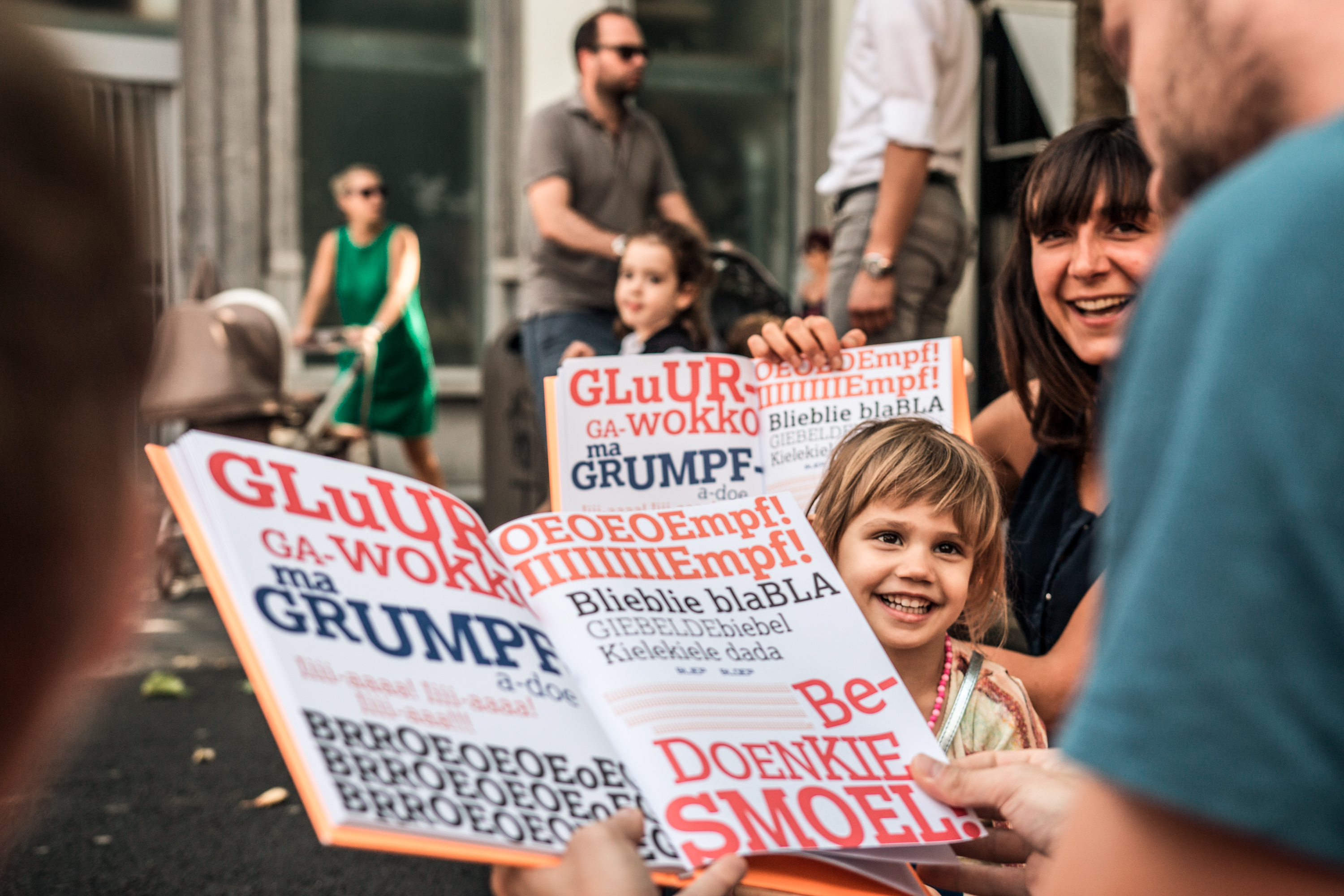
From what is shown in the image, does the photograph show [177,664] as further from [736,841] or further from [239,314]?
[736,841]

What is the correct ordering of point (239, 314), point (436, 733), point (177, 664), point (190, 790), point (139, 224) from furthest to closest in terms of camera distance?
point (239, 314) → point (177, 664) → point (190, 790) → point (436, 733) → point (139, 224)

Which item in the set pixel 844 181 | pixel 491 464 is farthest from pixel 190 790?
pixel 844 181

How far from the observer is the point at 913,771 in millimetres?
1140

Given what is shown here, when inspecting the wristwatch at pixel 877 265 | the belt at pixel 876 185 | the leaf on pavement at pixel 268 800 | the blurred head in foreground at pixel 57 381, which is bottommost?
the leaf on pavement at pixel 268 800

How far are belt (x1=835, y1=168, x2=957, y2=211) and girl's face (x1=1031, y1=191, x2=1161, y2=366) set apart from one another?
1.39 metres

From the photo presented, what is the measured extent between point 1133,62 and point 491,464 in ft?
14.2

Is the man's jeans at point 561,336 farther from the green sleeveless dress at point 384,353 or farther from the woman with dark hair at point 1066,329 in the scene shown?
the green sleeveless dress at point 384,353

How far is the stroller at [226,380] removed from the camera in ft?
17.6

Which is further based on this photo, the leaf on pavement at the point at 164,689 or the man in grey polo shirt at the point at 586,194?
the leaf on pavement at the point at 164,689

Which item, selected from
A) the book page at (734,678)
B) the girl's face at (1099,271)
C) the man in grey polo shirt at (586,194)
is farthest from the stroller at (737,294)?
the book page at (734,678)

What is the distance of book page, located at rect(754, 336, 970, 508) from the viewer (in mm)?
1892

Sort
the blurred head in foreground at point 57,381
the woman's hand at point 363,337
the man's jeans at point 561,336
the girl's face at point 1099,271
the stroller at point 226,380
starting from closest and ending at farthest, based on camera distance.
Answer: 1. the blurred head in foreground at point 57,381
2. the girl's face at point 1099,271
3. the man's jeans at point 561,336
4. the stroller at point 226,380
5. the woman's hand at point 363,337

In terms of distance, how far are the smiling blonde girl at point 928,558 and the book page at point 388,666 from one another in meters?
0.63

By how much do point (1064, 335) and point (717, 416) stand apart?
657 mm
